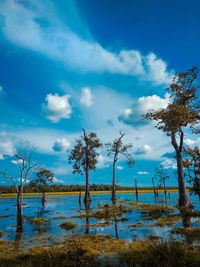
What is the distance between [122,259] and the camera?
7.55 m

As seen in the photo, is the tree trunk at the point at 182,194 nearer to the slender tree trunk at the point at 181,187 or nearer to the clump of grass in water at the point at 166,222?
the slender tree trunk at the point at 181,187

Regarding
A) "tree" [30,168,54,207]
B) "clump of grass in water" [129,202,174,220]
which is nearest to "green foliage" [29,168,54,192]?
"tree" [30,168,54,207]

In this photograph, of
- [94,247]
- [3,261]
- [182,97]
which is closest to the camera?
[3,261]

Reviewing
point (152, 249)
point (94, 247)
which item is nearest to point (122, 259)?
point (152, 249)

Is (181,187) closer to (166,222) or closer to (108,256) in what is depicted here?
(166,222)

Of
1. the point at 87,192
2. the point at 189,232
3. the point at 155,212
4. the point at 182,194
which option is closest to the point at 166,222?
the point at 189,232

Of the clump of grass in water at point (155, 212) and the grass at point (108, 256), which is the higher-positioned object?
the grass at point (108, 256)

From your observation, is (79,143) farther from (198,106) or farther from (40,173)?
(198,106)

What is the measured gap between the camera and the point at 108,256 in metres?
8.05

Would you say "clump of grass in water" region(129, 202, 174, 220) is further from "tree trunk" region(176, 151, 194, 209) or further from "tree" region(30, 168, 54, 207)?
"tree" region(30, 168, 54, 207)

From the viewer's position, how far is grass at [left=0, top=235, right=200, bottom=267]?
21.6ft

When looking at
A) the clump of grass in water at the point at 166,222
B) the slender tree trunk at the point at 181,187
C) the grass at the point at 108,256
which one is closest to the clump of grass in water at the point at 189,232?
the grass at the point at 108,256

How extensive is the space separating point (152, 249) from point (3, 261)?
6.59 metres

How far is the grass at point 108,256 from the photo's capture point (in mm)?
6570
